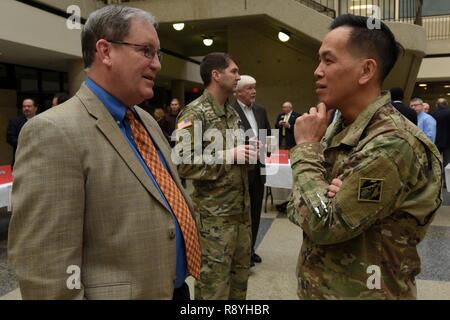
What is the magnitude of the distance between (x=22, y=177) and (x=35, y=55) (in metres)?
8.15

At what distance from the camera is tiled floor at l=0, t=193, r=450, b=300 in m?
3.36

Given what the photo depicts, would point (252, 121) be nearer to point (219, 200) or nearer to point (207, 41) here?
point (219, 200)

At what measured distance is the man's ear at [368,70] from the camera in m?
1.37

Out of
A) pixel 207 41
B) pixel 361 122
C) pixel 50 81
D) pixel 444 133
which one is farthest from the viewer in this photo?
pixel 50 81

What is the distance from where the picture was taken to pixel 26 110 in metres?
6.54

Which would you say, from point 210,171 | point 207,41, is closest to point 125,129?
point 210,171

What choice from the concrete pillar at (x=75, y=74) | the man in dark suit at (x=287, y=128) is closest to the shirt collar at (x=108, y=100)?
the man in dark suit at (x=287, y=128)

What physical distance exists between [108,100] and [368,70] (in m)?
0.87

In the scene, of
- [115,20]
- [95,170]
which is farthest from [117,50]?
[95,170]

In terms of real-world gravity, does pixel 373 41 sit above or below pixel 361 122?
above

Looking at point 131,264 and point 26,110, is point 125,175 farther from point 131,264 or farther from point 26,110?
point 26,110

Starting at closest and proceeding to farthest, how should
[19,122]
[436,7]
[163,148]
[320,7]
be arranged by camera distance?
[163,148], [19,122], [320,7], [436,7]

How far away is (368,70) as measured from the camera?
1386mm

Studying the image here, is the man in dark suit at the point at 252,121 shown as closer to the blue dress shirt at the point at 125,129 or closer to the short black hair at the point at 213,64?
the short black hair at the point at 213,64
